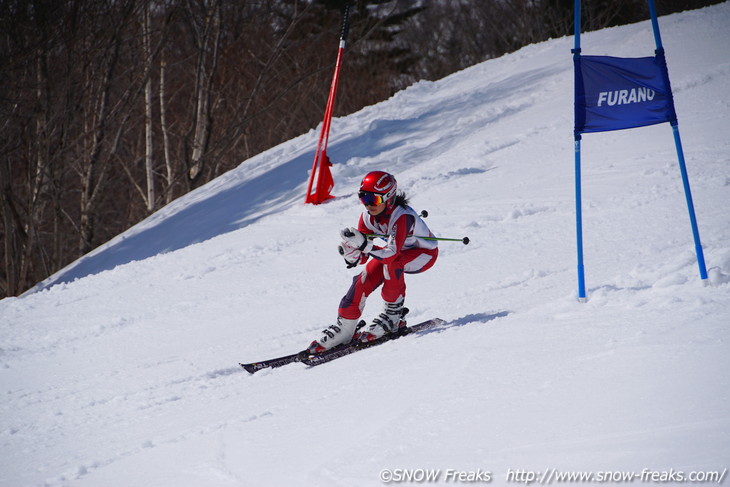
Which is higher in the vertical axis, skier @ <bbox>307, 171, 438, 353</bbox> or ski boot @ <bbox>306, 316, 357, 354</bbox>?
skier @ <bbox>307, 171, 438, 353</bbox>

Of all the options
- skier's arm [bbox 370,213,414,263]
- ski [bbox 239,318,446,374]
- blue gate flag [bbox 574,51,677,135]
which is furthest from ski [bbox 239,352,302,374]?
blue gate flag [bbox 574,51,677,135]

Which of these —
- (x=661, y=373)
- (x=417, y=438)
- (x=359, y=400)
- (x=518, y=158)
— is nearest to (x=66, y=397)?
(x=359, y=400)

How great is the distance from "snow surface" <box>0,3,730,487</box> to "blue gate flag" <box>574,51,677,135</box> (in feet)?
4.03

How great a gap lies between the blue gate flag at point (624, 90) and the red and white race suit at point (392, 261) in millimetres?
1516

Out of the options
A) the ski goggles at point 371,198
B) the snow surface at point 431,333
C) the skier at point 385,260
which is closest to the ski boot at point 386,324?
the skier at point 385,260

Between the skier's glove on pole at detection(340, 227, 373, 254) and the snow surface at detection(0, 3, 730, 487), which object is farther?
the skier's glove on pole at detection(340, 227, 373, 254)

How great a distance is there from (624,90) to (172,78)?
61.0 feet

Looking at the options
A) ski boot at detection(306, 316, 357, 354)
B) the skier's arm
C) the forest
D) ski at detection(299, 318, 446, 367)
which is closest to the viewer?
the skier's arm

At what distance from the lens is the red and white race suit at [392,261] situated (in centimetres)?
526

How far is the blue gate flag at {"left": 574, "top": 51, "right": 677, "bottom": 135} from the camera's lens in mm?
4945

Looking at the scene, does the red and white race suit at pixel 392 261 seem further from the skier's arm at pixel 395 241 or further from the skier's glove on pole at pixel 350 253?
the skier's glove on pole at pixel 350 253

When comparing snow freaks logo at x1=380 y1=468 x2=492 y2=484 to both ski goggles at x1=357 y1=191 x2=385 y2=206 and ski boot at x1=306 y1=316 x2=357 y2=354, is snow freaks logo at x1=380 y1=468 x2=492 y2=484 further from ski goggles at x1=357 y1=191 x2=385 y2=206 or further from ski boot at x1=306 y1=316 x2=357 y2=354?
ski goggles at x1=357 y1=191 x2=385 y2=206

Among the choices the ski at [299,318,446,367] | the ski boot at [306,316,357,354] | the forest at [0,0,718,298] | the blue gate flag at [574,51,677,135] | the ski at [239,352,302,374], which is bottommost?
the ski at [299,318,446,367]

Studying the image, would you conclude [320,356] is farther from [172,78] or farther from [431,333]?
[172,78]
